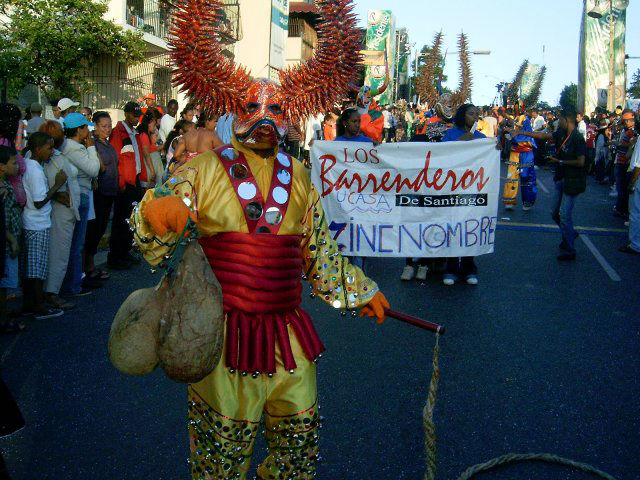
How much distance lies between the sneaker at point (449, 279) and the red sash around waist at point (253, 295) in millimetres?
5160

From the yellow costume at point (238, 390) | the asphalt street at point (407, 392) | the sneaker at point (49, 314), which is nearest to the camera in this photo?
the yellow costume at point (238, 390)

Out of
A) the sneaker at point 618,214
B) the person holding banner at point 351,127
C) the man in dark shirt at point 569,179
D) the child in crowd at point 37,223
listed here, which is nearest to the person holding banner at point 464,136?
the person holding banner at point 351,127

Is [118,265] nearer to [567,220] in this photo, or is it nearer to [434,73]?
[434,73]

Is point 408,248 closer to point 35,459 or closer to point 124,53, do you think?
point 35,459

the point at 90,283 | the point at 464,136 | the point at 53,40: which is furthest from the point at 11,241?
the point at 53,40

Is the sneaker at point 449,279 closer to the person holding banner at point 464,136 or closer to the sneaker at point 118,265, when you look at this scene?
the person holding banner at point 464,136

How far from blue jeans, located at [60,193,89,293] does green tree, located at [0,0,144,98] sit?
1103 cm

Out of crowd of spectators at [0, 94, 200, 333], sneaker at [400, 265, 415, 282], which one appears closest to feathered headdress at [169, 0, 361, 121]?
crowd of spectators at [0, 94, 200, 333]

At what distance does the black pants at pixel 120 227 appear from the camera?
8125mm

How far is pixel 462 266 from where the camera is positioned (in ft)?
26.2

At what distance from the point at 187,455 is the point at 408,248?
14.3ft

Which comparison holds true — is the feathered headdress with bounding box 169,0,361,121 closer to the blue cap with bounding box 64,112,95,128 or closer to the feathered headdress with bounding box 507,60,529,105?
the blue cap with bounding box 64,112,95,128

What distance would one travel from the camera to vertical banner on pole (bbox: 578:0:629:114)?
29000mm

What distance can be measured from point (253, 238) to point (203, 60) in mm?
768
